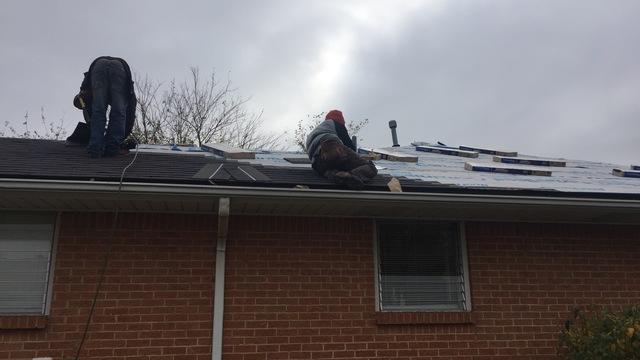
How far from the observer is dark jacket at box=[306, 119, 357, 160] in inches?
229

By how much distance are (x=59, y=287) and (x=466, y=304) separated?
13.5 ft

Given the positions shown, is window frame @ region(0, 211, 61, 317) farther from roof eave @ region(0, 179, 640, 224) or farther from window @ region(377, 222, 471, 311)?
window @ region(377, 222, 471, 311)

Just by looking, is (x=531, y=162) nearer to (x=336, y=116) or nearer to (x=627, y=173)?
(x=627, y=173)

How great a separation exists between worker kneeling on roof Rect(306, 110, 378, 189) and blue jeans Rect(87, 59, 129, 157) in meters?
2.12

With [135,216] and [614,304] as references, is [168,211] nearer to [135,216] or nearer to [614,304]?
[135,216]

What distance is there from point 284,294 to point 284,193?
45.9 inches

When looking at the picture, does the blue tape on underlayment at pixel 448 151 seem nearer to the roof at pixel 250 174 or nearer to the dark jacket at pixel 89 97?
the roof at pixel 250 174

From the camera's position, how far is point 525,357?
5887mm

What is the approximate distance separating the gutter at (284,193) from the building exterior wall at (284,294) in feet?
2.56

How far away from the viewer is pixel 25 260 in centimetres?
→ 527

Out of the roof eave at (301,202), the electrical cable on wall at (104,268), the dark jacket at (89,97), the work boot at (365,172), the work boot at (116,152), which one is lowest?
the electrical cable on wall at (104,268)

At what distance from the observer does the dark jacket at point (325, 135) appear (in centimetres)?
581

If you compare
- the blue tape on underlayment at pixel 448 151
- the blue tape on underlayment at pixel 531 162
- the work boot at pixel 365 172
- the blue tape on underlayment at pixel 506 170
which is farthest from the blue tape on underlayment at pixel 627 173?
the work boot at pixel 365 172

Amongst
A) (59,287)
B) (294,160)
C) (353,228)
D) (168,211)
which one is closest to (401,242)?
(353,228)
